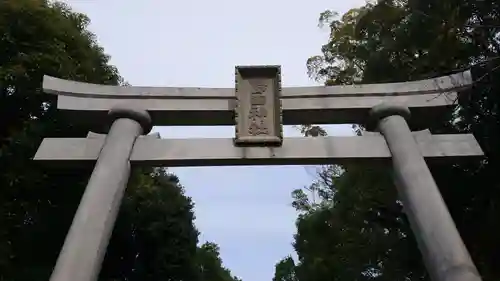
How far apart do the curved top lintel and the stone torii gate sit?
13 millimetres

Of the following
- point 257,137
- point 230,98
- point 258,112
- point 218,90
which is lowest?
point 257,137

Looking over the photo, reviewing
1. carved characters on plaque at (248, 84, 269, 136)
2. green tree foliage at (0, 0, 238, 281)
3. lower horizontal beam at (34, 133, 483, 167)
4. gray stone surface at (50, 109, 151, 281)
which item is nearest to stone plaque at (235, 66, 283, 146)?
carved characters on plaque at (248, 84, 269, 136)

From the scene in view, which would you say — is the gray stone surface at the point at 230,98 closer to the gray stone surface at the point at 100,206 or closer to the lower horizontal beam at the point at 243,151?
the gray stone surface at the point at 100,206

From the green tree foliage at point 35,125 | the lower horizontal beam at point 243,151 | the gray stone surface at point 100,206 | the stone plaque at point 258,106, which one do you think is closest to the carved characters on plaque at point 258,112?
the stone plaque at point 258,106

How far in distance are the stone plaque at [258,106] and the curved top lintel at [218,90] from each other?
0.17 metres

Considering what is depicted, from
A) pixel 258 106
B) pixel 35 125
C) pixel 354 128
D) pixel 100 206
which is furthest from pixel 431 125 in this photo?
pixel 35 125

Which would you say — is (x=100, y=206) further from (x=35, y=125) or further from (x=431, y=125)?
(x=431, y=125)

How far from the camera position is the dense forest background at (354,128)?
8.95m

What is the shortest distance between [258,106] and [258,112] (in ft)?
0.30

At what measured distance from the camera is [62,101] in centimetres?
710

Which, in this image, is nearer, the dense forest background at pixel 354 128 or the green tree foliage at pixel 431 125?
the green tree foliage at pixel 431 125

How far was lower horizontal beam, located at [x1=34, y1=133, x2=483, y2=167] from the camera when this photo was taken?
673 cm

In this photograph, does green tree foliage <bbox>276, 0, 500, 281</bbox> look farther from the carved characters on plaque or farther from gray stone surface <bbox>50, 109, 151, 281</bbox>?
gray stone surface <bbox>50, 109, 151, 281</bbox>

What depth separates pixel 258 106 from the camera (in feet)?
23.4
